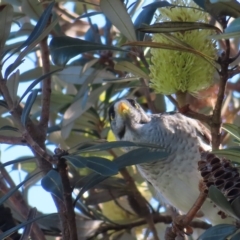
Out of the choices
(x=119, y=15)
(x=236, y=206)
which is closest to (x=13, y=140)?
(x=119, y=15)

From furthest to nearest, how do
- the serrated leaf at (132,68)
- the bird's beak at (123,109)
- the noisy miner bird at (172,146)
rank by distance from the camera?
the bird's beak at (123,109) → the noisy miner bird at (172,146) → the serrated leaf at (132,68)

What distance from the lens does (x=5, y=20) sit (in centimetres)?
140

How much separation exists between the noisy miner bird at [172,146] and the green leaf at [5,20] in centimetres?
75

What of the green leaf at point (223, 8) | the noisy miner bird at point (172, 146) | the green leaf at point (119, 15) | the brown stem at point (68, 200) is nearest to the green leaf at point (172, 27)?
the green leaf at point (223, 8)

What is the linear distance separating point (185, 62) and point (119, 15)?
0.65 ft

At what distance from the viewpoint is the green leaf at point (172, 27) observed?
50.1 inches

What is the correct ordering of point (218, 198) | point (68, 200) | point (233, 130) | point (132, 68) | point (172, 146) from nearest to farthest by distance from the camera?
point (218, 198) < point (68, 200) < point (233, 130) < point (132, 68) < point (172, 146)

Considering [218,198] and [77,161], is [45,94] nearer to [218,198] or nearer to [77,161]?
[77,161]

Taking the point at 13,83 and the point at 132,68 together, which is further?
the point at 132,68

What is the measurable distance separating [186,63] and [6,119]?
31.2 inches

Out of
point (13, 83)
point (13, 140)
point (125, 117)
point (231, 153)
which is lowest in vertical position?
point (231, 153)

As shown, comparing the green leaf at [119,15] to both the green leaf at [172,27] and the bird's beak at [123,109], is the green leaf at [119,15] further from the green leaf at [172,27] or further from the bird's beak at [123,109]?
the bird's beak at [123,109]

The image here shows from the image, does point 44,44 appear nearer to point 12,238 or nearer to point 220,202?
point 12,238

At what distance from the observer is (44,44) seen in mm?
1692
